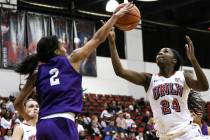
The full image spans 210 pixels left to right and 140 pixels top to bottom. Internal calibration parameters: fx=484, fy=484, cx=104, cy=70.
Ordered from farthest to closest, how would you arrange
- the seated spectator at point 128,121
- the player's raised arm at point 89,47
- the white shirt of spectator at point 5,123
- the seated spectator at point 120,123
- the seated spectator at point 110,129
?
the seated spectator at point 128,121
the seated spectator at point 120,123
the seated spectator at point 110,129
the white shirt of spectator at point 5,123
the player's raised arm at point 89,47

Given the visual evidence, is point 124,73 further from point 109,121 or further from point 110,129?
point 109,121

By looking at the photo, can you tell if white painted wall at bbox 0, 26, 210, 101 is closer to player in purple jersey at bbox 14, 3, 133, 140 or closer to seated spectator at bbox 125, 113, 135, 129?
seated spectator at bbox 125, 113, 135, 129

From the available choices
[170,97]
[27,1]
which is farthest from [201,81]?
[27,1]

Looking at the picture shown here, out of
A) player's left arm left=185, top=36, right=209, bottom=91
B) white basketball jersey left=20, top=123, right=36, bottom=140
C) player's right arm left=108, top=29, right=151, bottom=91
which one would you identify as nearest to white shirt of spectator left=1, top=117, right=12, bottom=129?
white basketball jersey left=20, top=123, right=36, bottom=140

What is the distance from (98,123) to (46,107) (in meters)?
12.7

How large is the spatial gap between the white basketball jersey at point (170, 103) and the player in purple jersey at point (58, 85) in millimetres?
1222

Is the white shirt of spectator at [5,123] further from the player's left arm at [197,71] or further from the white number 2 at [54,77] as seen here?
the white number 2 at [54,77]

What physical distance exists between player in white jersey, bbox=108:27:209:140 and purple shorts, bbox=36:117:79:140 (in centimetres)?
121

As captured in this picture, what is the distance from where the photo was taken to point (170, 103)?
4.89 meters

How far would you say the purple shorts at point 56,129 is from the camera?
373cm

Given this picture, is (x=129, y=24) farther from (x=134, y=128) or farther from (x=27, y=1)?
(x=27, y=1)

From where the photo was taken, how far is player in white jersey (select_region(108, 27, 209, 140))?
15.8 ft

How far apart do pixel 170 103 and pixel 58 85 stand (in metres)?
1.49

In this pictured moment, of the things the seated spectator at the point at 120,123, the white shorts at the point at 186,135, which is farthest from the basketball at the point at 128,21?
the seated spectator at the point at 120,123
